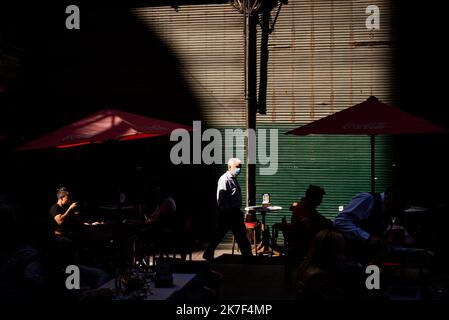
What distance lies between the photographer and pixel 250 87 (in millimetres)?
14828

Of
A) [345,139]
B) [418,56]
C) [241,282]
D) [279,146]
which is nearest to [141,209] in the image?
[241,282]

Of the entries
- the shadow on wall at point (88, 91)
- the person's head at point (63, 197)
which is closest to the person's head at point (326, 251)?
the person's head at point (63, 197)

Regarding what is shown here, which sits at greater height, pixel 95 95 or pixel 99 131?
pixel 95 95

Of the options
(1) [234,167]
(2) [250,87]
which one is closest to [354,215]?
(1) [234,167]

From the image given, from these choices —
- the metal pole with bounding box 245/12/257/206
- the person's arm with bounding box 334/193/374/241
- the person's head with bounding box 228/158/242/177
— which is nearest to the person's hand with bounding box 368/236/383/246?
the person's arm with bounding box 334/193/374/241

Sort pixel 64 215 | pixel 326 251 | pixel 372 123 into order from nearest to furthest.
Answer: pixel 326 251 → pixel 372 123 → pixel 64 215

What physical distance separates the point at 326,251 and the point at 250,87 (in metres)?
8.71

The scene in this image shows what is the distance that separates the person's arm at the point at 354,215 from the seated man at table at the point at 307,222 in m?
0.88

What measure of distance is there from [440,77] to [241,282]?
716 centimetres

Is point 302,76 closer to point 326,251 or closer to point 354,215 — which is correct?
point 354,215

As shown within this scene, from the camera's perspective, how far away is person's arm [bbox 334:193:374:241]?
25.3 ft

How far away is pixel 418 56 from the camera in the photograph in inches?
575

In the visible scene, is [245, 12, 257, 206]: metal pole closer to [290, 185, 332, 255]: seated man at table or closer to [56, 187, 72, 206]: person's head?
[56, 187, 72, 206]: person's head

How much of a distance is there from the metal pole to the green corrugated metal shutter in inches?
27.0
